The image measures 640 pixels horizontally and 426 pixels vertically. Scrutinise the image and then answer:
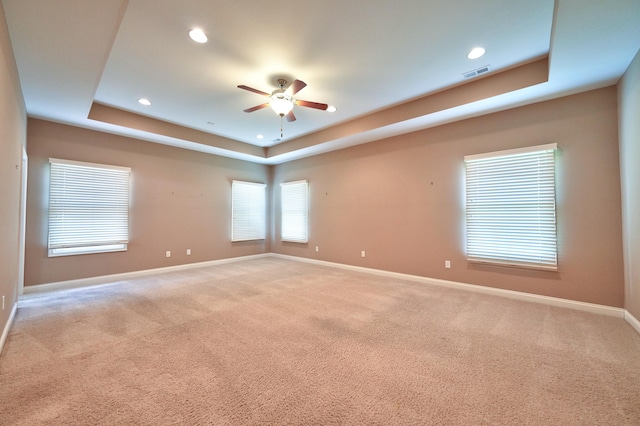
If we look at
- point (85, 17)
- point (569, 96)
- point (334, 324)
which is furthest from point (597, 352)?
point (85, 17)

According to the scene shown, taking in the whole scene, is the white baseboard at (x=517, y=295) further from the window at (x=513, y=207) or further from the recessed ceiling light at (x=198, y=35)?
the recessed ceiling light at (x=198, y=35)

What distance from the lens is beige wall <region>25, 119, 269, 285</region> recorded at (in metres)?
4.43

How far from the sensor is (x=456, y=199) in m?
4.66

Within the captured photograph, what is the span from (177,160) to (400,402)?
20.6 ft

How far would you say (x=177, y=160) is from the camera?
6121mm

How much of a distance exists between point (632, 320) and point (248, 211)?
287 inches

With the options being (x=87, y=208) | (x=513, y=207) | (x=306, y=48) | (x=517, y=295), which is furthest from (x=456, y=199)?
(x=87, y=208)

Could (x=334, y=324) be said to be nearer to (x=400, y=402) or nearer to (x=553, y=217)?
(x=400, y=402)

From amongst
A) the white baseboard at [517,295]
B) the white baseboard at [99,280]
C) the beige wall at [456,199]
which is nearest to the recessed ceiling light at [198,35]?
the beige wall at [456,199]

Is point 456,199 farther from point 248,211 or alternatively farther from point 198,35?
point 248,211

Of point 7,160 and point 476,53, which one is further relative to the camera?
point 476,53

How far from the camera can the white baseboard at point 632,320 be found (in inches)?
113

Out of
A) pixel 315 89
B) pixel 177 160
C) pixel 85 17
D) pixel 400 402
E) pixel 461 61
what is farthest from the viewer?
pixel 177 160

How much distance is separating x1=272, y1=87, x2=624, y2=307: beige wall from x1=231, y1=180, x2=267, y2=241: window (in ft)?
3.26
